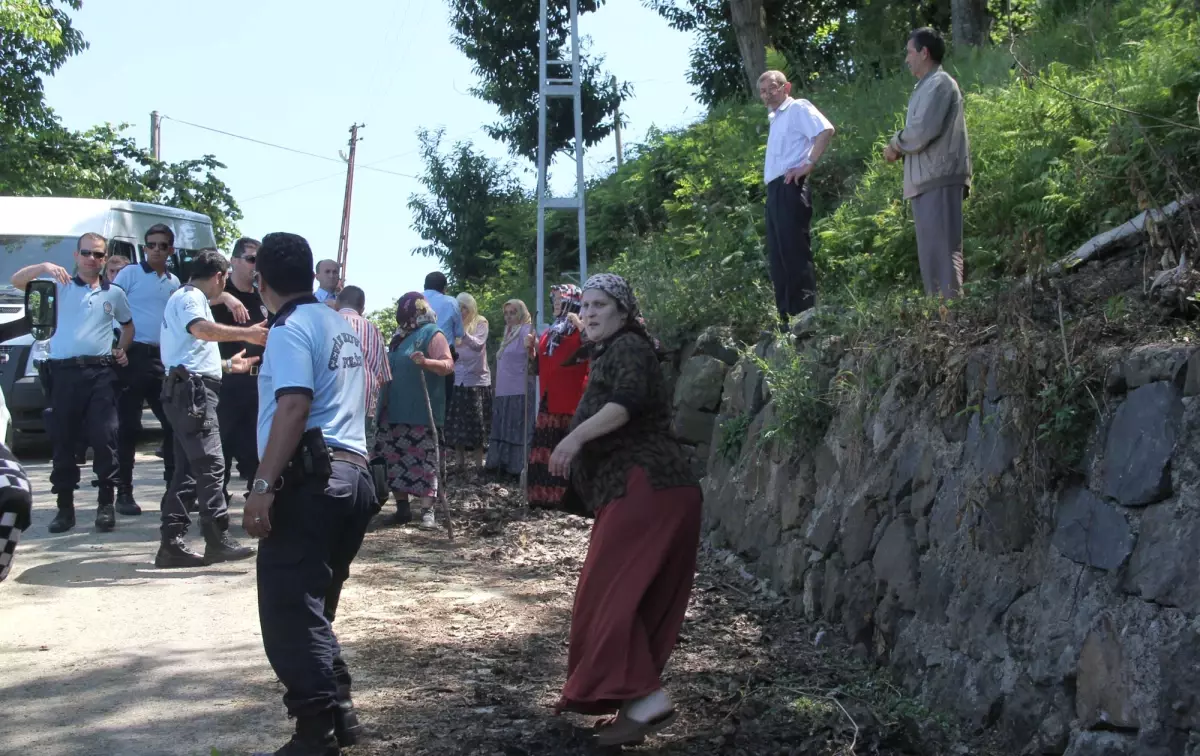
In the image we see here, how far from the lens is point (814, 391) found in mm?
7520

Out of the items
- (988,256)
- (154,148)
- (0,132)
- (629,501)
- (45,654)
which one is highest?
(154,148)

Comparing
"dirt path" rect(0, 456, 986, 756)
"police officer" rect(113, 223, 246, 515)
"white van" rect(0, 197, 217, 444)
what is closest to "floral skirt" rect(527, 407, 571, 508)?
"dirt path" rect(0, 456, 986, 756)

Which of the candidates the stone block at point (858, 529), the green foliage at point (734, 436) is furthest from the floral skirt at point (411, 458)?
the stone block at point (858, 529)

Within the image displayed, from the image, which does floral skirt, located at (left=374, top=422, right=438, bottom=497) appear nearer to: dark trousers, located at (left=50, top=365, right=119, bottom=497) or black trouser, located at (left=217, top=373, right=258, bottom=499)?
black trouser, located at (left=217, top=373, right=258, bottom=499)

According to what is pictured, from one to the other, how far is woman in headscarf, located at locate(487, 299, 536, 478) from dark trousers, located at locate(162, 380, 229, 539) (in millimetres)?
4689

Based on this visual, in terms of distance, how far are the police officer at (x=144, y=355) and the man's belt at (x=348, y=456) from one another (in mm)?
5247

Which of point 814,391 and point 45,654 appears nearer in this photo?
point 45,654

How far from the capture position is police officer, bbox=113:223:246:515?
978cm

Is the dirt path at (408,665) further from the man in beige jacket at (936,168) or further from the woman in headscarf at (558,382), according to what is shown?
the man in beige jacket at (936,168)

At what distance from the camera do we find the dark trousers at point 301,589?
455 cm

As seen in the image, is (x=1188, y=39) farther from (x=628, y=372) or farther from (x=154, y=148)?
(x=154, y=148)

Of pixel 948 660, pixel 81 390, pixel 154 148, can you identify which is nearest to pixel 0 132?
pixel 81 390

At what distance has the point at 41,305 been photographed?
20.6 ft

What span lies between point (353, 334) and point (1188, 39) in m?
5.33
